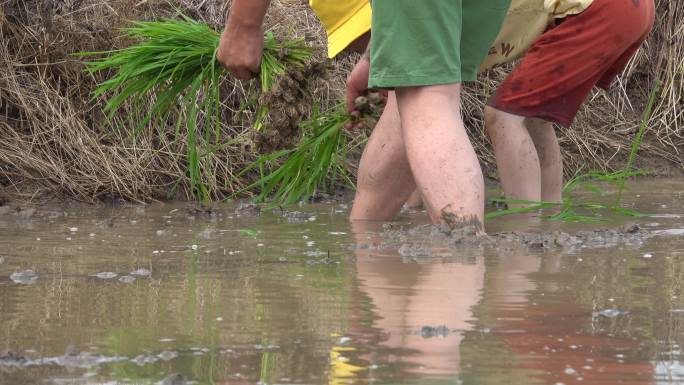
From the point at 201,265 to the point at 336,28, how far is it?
116cm

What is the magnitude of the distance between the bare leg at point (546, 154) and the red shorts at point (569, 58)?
0.87ft

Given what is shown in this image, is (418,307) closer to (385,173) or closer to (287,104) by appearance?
(385,173)

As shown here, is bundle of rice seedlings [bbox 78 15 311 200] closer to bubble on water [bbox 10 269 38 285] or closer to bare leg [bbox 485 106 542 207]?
bare leg [bbox 485 106 542 207]

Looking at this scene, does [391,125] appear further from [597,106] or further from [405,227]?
[597,106]

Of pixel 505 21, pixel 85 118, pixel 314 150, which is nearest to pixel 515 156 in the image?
pixel 505 21

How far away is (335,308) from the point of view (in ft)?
8.01

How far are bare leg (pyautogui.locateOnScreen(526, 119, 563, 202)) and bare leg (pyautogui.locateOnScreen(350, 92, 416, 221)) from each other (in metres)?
0.72

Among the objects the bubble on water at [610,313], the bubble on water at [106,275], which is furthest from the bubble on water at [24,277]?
the bubble on water at [610,313]

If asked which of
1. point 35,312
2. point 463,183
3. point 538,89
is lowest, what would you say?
point 35,312

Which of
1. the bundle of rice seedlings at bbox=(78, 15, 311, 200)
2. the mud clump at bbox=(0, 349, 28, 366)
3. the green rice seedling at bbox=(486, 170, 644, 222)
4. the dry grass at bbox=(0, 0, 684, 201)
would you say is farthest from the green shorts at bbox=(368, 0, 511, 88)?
the mud clump at bbox=(0, 349, 28, 366)

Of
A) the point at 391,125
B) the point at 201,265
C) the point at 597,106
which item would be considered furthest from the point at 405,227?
the point at 597,106

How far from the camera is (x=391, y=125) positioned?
12.8 feet

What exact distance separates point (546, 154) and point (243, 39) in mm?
1363

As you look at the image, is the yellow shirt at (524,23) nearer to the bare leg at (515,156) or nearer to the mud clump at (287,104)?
the bare leg at (515,156)
